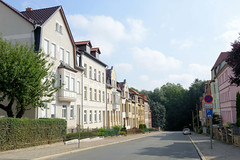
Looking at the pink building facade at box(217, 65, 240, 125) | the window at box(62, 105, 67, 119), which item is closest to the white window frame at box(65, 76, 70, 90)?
the window at box(62, 105, 67, 119)

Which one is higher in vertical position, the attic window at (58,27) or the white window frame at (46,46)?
the attic window at (58,27)

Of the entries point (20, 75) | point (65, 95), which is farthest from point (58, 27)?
point (20, 75)

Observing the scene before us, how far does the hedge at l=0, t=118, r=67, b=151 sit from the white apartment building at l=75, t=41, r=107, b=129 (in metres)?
11.1

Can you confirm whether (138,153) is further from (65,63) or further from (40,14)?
(40,14)

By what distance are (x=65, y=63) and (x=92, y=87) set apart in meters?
9.87

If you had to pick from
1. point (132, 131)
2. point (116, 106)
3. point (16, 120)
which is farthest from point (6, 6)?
point (132, 131)

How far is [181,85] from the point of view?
137 m

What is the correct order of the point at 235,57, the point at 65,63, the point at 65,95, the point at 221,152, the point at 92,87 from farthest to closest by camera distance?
the point at 92,87 < the point at 65,63 < the point at 65,95 < the point at 235,57 < the point at 221,152

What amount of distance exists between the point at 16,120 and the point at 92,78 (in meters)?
21.8

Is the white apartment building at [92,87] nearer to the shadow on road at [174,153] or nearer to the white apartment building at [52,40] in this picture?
the white apartment building at [52,40]

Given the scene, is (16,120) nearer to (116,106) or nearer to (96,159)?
(96,159)

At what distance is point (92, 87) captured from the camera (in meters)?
37.8

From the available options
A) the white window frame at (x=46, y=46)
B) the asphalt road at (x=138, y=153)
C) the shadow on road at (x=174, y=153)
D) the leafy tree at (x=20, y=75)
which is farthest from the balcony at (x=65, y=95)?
the shadow on road at (x=174, y=153)

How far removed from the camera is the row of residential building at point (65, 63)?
24.2 metres
